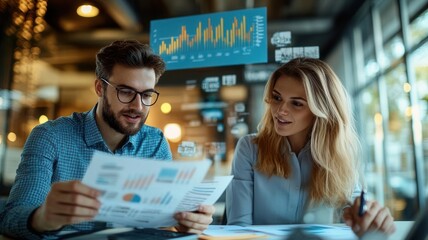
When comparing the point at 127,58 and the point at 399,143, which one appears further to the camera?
the point at 399,143

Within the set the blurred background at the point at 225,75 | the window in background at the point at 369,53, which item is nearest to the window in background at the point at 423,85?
the blurred background at the point at 225,75

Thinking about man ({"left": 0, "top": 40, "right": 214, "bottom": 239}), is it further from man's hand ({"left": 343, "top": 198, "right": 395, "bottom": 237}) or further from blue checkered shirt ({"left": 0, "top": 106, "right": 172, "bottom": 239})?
man's hand ({"left": 343, "top": 198, "right": 395, "bottom": 237})

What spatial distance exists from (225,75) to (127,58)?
4.42ft

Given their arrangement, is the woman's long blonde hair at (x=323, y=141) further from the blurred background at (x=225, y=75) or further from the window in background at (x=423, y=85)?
the window in background at (x=423, y=85)

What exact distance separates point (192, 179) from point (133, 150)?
0.82 metres

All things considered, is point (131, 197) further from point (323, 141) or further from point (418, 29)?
point (418, 29)

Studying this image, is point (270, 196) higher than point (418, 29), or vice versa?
point (418, 29)

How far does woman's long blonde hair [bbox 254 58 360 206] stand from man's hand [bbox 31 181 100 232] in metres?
1.00

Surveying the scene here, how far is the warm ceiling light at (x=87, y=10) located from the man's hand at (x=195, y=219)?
111 inches

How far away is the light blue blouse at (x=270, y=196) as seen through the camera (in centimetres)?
162

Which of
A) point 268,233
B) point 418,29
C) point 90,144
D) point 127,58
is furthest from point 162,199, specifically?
point 418,29

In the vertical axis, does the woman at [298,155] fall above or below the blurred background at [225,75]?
below

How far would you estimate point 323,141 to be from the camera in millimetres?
1737

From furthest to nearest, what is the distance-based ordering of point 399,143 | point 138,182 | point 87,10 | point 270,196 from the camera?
point 399,143, point 87,10, point 270,196, point 138,182
